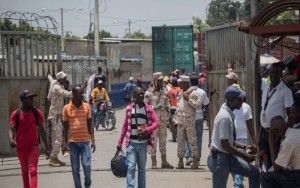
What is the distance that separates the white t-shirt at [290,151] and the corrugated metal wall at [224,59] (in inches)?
246

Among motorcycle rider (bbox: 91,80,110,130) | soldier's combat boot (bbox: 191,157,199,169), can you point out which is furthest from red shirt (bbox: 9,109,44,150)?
motorcycle rider (bbox: 91,80,110,130)

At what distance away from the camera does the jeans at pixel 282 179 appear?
8.15m

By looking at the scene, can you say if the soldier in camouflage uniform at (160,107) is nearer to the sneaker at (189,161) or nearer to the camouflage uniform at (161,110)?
the camouflage uniform at (161,110)

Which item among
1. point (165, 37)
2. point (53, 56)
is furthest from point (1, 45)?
point (165, 37)

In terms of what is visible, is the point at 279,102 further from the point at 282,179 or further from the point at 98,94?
the point at 98,94

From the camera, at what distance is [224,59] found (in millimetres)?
17016

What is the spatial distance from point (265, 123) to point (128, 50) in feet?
202

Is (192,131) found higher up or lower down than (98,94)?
lower down

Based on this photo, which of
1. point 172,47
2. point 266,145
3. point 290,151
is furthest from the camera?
point 172,47

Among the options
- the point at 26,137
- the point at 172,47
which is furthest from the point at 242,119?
the point at 172,47

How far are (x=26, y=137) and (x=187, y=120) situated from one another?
13.8 ft

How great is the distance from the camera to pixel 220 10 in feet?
49.9

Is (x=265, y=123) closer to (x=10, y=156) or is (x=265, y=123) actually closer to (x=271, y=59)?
(x=10, y=156)

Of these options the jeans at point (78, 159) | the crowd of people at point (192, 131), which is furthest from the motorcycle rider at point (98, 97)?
the jeans at point (78, 159)
